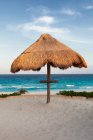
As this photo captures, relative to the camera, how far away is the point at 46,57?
12.2 metres

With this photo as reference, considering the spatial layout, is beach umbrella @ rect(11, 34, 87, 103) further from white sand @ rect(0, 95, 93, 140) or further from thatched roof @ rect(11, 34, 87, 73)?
white sand @ rect(0, 95, 93, 140)

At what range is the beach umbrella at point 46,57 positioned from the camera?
12.3 m

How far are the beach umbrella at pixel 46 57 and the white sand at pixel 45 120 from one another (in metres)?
1.55

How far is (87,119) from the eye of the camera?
1102 centimetres

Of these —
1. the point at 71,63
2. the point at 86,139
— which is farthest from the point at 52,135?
the point at 71,63

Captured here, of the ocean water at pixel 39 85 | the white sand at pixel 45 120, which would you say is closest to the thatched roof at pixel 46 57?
the white sand at pixel 45 120

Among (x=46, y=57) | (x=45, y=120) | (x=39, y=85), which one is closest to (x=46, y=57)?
(x=46, y=57)

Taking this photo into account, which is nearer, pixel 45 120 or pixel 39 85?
pixel 45 120

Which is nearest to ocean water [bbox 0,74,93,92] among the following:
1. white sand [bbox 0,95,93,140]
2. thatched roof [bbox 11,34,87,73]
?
white sand [bbox 0,95,93,140]

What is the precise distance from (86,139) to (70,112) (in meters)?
3.58

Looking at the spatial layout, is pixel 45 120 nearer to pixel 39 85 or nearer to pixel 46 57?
pixel 46 57

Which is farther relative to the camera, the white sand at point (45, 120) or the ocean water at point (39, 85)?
the ocean water at point (39, 85)

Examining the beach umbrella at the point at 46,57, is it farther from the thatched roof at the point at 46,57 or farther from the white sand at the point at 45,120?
the white sand at the point at 45,120

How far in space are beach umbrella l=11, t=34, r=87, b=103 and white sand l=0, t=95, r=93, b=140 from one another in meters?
1.55
